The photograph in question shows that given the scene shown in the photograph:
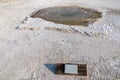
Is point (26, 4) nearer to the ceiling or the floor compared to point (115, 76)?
nearer to the ceiling

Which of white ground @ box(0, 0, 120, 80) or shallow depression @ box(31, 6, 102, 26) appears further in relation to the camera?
shallow depression @ box(31, 6, 102, 26)

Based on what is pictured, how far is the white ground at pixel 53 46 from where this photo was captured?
3.59 metres

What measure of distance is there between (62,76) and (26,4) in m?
4.65

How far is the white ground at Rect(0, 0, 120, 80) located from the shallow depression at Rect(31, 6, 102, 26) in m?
0.31

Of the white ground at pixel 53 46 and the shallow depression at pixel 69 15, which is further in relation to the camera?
the shallow depression at pixel 69 15

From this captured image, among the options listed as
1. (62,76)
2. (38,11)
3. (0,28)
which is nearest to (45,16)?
(38,11)

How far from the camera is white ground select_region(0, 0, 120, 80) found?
359cm

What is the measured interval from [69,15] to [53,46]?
205cm

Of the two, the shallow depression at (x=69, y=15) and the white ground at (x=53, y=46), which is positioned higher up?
the shallow depression at (x=69, y=15)

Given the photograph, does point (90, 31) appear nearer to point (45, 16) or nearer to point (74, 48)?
point (74, 48)

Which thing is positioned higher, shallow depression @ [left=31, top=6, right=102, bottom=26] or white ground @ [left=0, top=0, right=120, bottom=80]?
shallow depression @ [left=31, top=6, right=102, bottom=26]

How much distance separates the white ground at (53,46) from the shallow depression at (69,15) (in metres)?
0.31

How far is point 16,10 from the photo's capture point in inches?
265

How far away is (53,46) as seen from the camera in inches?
175
